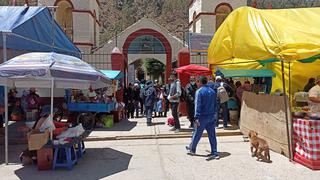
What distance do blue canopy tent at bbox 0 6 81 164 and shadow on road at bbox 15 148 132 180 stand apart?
1.26 m

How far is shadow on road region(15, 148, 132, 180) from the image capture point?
7.83 metres

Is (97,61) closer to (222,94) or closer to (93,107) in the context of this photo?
(93,107)

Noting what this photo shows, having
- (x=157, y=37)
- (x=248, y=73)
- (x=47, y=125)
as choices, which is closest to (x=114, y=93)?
(x=248, y=73)

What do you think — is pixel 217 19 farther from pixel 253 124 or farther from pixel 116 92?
pixel 253 124

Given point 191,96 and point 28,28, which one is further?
point 191,96

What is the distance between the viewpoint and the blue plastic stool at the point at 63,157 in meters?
8.31

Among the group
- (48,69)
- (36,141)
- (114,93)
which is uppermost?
(48,69)

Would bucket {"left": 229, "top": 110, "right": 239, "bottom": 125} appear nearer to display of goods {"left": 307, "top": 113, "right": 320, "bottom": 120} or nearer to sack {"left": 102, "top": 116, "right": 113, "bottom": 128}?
sack {"left": 102, "top": 116, "right": 113, "bottom": 128}

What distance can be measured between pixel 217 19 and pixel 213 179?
64.7 feet

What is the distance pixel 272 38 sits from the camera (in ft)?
29.0

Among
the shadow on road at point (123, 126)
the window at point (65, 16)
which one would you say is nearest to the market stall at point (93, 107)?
the shadow on road at point (123, 126)

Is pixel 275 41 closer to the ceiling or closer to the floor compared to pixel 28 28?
closer to the floor

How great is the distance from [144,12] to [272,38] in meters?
92.0

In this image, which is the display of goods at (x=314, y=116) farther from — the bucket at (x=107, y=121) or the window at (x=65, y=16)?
the window at (x=65, y=16)
